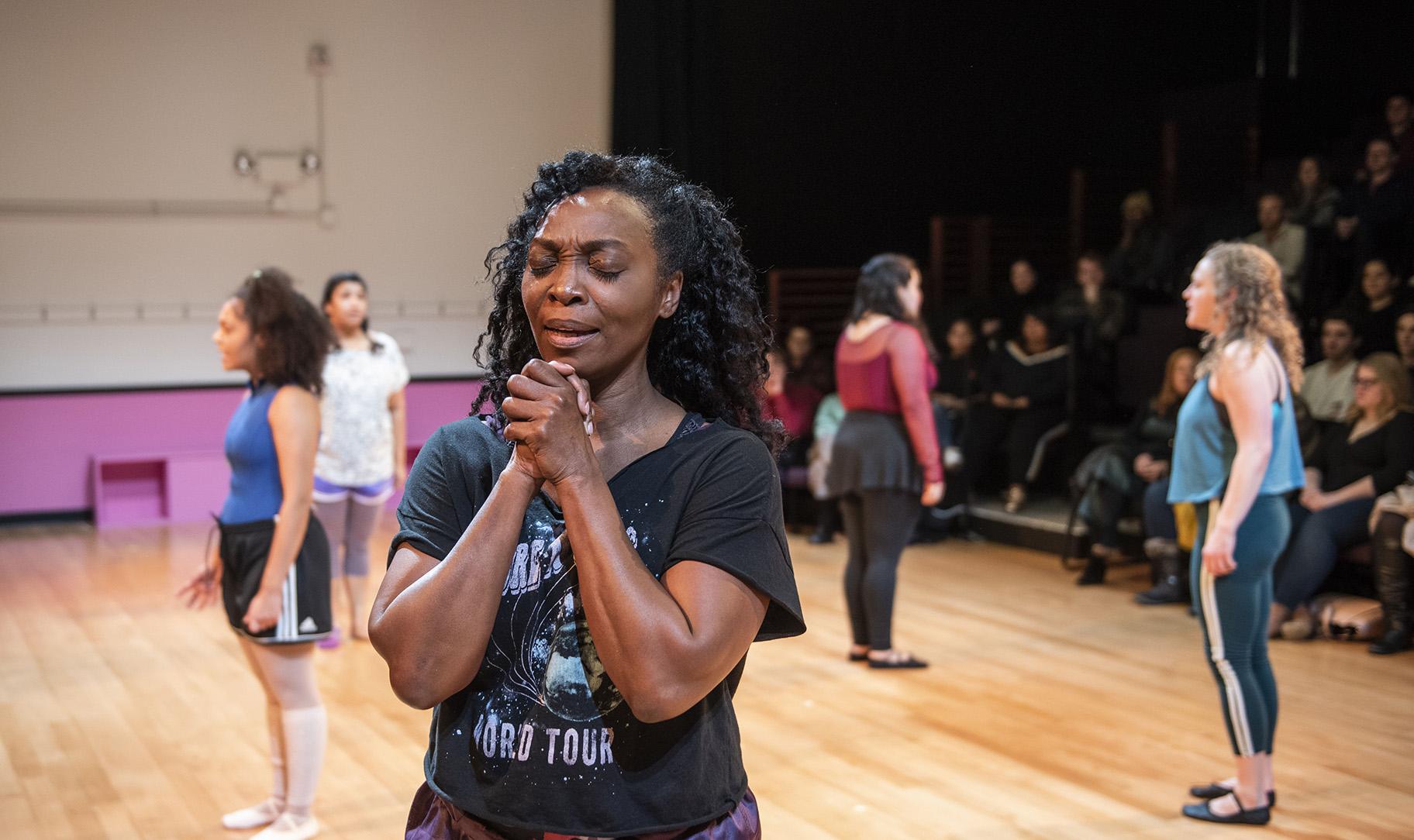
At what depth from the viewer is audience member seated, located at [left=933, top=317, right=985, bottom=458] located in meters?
8.24

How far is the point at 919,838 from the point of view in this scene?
3.51 m

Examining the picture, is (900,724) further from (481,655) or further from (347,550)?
(481,655)

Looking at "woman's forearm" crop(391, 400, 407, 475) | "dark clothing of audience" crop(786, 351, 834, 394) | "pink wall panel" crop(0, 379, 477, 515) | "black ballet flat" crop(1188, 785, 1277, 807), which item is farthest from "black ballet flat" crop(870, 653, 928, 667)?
"pink wall panel" crop(0, 379, 477, 515)

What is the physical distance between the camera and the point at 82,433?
8.81m

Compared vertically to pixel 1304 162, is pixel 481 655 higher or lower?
lower

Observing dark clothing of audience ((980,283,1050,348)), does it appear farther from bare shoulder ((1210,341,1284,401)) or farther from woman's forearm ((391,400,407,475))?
bare shoulder ((1210,341,1284,401))

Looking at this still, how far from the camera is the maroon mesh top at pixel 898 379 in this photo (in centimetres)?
490

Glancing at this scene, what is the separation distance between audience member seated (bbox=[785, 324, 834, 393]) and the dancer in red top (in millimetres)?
3323

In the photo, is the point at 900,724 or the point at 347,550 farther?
the point at 347,550

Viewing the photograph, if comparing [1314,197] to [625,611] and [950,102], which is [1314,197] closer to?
[950,102]

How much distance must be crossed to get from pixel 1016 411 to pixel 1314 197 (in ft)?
6.85

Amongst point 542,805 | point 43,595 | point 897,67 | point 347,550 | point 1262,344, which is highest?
point 897,67

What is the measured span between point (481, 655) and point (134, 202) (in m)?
8.64

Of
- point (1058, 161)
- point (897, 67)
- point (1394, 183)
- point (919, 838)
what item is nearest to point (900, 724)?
point (919, 838)
